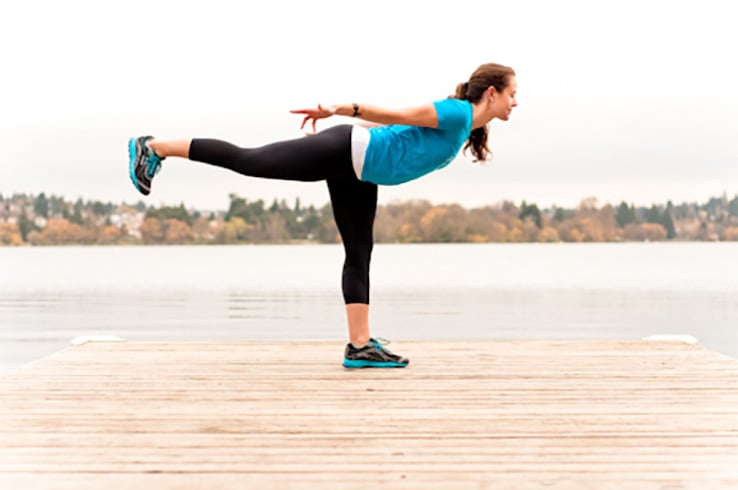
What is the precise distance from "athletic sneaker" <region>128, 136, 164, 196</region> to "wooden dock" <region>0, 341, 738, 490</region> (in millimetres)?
859

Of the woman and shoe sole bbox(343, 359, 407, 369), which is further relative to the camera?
shoe sole bbox(343, 359, 407, 369)

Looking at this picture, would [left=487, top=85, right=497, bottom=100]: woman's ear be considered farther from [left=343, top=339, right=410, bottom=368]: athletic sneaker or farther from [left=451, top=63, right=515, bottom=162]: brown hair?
[left=343, top=339, right=410, bottom=368]: athletic sneaker

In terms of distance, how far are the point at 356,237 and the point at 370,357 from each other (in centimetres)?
56

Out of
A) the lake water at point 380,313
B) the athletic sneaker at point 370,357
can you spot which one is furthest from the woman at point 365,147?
the lake water at point 380,313

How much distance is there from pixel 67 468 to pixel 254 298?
46.7ft

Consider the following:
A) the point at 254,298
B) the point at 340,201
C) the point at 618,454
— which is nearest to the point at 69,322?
the point at 254,298

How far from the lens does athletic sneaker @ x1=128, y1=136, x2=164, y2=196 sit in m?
3.73

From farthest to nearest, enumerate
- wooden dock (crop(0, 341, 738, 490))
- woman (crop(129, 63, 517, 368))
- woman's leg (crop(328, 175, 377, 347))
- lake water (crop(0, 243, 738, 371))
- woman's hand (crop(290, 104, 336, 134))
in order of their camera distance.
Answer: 1. lake water (crop(0, 243, 738, 371))
2. woman's leg (crop(328, 175, 377, 347))
3. woman (crop(129, 63, 517, 368))
4. woman's hand (crop(290, 104, 336, 134))
5. wooden dock (crop(0, 341, 738, 490))

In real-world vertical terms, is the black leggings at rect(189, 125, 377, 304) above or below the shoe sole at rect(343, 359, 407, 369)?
above

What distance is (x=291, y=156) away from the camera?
3.51 m

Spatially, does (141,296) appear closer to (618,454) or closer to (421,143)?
(421,143)

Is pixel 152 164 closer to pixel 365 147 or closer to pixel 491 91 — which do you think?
pixel 365 147

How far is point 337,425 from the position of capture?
282 centimetres

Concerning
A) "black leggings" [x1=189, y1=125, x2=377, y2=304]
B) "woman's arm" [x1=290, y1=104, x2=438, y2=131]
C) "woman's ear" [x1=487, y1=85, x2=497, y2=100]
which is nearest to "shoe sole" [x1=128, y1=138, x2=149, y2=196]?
"black leggings" [x1=189, y1=125, x2=377, y2=304]
